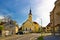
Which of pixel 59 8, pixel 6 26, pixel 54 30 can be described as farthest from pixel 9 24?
pixel 59 8

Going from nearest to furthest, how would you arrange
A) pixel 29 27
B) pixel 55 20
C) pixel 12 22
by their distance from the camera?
pixel 55 20
pixel 12 22
pixel 29 27

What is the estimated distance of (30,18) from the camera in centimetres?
13075

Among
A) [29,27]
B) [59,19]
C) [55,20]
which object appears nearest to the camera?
[59,19]

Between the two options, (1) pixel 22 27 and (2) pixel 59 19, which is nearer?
(2) pixel 59 19

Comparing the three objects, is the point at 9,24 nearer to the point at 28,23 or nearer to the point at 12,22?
the point at 12,22

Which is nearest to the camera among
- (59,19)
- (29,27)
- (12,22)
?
(59,19)

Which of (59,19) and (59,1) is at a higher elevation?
(59,1)

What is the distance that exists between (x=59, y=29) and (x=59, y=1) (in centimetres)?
843

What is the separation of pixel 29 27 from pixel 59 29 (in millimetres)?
73810

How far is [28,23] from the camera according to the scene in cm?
12750

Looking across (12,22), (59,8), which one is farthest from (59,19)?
(12,22)

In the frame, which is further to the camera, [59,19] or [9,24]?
[9,24]

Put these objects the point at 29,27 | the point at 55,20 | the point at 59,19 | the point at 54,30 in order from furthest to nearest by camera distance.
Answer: the point at 29,27 → the point at 54,30 → the point at 55,20 → the point at 59,19

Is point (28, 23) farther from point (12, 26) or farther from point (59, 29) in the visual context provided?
point (59, 29)
